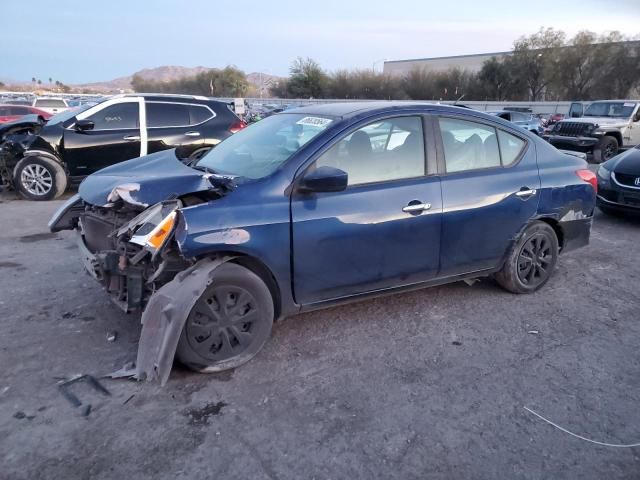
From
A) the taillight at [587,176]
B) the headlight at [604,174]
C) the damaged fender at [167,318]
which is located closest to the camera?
the damaged fender at [167,318]

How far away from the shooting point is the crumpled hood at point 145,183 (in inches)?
134

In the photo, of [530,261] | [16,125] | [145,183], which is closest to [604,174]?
[530,261]

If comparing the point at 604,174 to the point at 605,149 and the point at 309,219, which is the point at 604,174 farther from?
the point at 605,149

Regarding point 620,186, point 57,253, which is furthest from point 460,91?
point 57,253

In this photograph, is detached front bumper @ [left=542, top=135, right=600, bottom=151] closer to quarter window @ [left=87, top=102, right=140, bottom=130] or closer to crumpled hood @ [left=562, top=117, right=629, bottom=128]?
crumpled hood @ [left=562, top=117, right=629, bottom=128]

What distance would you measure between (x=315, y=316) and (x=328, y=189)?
1.29 meters

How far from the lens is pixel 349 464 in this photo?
2.54m

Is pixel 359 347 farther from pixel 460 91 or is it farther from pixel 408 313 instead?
pixel 460 91

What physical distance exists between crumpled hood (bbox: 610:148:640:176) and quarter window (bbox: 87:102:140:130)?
786 cm

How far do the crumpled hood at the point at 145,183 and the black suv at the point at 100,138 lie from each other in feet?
15.9

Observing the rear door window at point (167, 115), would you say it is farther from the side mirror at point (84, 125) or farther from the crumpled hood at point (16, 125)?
the crumpled hood at point (16, 125)

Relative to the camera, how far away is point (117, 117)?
8828 mm

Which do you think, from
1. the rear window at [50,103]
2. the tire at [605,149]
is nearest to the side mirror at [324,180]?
the tire at [605,149]

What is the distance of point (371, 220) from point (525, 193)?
1.62m
